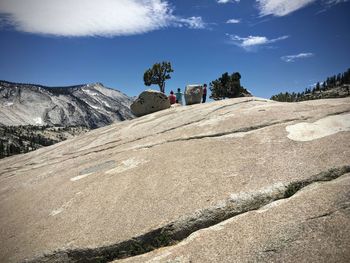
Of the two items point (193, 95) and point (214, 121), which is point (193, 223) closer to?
point (214, 121)

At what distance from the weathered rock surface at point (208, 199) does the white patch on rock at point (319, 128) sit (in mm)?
39

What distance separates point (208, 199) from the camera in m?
8.98

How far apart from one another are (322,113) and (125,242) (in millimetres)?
10252

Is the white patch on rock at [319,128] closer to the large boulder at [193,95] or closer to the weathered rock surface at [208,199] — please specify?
the weathered rock surface at [208,199]

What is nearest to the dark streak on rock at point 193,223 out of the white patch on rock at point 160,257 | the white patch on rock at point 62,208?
the white patch on rock at point 160,257

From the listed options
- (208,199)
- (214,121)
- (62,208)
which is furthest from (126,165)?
(214,121)

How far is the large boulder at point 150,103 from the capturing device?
30594 mm

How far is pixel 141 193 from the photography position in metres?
10.5

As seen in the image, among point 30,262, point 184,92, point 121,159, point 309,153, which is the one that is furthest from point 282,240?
point 184,92

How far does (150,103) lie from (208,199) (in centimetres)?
2260

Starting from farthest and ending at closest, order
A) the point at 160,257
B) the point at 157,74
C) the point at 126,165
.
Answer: the point at 157,74, the point at 126,165, the point at 160,257

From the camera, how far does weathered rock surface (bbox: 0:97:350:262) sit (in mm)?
7043

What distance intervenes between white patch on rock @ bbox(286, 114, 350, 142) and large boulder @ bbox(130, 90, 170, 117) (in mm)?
19409

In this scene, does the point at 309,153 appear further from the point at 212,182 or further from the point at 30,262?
the point at 30,262
